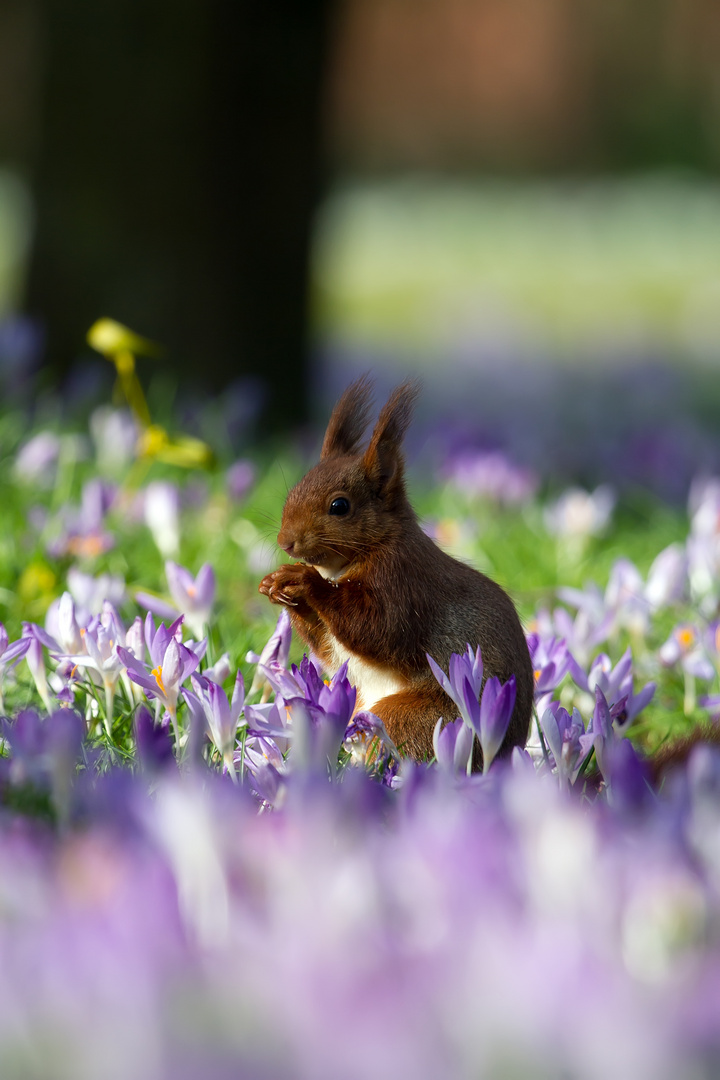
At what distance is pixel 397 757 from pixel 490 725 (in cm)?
20

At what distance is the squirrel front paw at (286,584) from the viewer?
224 centimetres

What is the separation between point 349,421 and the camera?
252cm

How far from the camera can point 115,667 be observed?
2.19 meters

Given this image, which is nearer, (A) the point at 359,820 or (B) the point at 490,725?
(A) the point at 359,820

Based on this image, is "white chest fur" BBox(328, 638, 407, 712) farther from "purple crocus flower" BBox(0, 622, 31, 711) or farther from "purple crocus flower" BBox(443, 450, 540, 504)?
"purple crocus flower" BBox(443, 450, 540, 504)

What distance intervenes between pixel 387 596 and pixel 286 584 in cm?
18

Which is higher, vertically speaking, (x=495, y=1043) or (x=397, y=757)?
(x=495, y=1043)

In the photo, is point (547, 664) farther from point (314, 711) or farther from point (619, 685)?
point (314, 711)

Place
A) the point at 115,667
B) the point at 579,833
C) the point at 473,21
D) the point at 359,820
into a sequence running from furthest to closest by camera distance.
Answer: the point at 473,21 < the point at 115,667 < the point at 359,820 < the point at 579,833

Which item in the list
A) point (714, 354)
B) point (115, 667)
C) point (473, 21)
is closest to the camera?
point (115, 667)

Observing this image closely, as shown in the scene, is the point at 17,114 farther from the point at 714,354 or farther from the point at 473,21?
the point at 714,354

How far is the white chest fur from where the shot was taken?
2240 millimetres

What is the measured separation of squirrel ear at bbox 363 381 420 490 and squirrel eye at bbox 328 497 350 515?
7 centimetres

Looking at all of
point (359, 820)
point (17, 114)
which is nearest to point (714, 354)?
point (359, 820)
